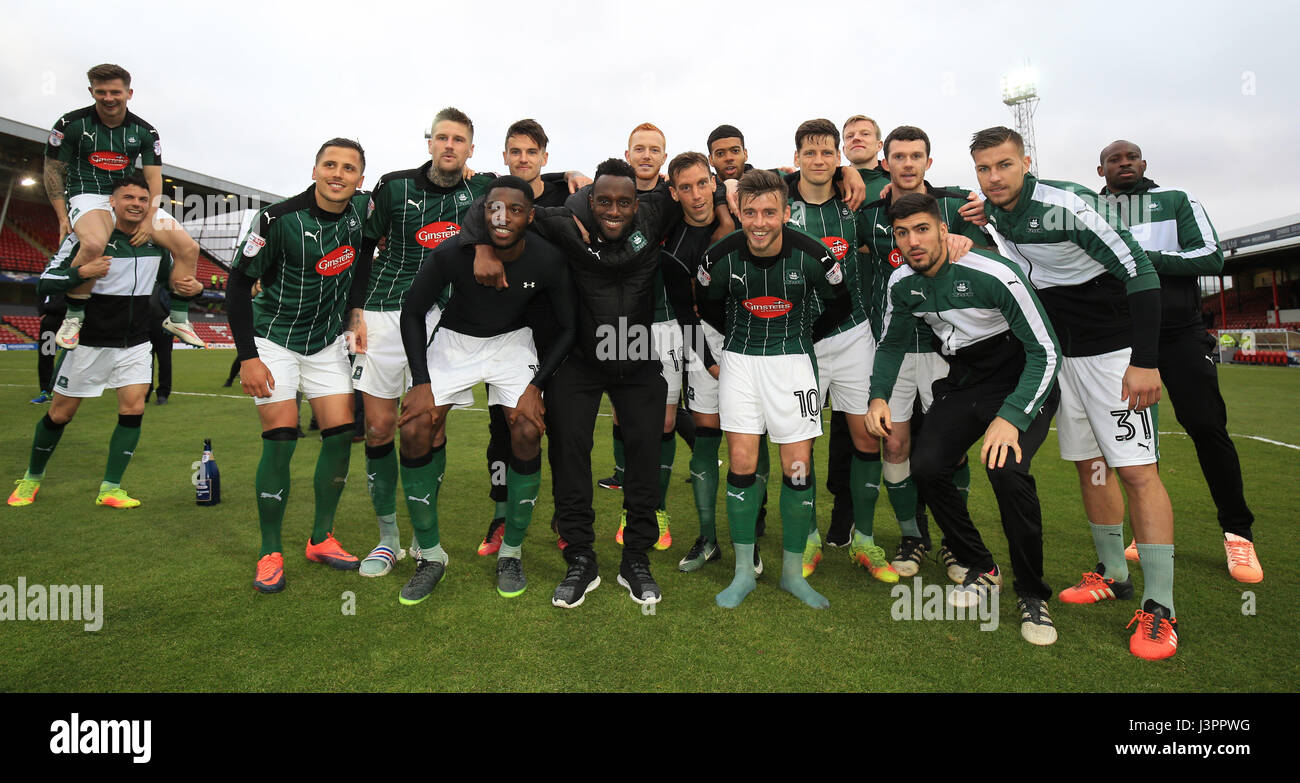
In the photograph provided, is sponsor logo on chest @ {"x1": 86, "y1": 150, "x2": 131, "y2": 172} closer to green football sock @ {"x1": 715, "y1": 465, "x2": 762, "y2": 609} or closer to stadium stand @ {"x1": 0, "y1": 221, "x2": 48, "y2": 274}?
green football sock @ {"x1": 715, "y1": 465, "x2": 762, "y2": 609}

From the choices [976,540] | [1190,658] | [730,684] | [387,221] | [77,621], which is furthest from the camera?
[387,221]

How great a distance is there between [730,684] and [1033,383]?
7.06ft

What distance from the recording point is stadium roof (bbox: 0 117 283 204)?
28672 mm

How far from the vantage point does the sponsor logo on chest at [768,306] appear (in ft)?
12.4

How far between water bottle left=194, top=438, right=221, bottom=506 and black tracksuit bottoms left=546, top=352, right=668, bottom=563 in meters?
3.53

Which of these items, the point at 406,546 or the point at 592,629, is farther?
the point at 406,546

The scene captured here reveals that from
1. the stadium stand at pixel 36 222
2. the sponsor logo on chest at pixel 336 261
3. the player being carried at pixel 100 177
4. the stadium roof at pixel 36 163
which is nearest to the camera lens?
the sponsor logo on chest at pixel 336 261

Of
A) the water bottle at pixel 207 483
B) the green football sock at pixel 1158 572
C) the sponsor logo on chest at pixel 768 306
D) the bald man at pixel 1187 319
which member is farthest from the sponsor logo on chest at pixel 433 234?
the bald man at pixel 1187 319

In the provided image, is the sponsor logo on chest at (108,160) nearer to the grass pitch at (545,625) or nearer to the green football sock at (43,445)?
the green football sock at (43,445)

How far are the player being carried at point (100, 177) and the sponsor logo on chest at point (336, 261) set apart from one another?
7.21 feet

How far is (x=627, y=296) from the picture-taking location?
3.83 metres

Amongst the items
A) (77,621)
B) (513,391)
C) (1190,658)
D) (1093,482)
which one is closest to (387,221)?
(513,391)

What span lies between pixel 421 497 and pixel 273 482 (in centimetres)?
94

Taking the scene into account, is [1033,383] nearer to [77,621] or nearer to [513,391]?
[513,391]
